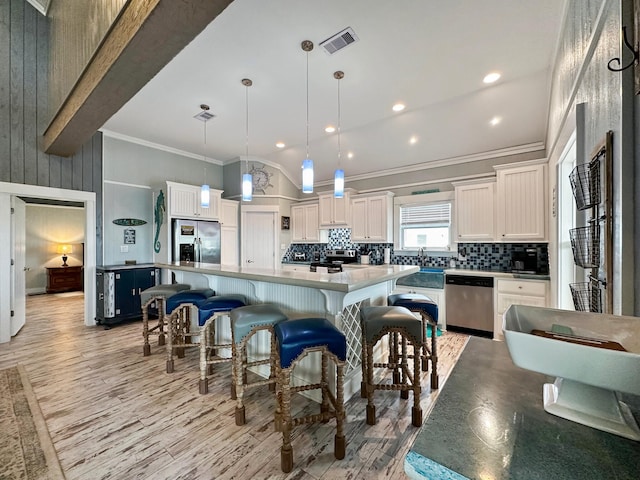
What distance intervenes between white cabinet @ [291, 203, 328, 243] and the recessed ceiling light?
363cm

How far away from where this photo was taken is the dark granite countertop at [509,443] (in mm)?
507

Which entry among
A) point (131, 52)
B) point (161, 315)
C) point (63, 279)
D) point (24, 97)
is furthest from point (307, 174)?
point (63, 279)

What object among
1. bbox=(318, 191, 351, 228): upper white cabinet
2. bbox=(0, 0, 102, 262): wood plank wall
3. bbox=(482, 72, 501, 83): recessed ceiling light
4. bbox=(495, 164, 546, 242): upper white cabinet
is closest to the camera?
bbox=(482, 72, 501, 83): recessed ceiling light

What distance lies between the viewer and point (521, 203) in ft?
12.1

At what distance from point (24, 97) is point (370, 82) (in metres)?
4.76

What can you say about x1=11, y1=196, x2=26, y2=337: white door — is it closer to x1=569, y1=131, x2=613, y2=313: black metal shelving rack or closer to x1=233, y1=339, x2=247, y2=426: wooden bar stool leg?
x1=233, y1=339, x2=247, y2=426: wooden bar stool leg

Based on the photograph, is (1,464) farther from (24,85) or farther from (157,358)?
(24,85)

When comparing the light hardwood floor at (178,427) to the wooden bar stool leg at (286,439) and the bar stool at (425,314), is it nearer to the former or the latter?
the wooden bar stool leg at (286,439)

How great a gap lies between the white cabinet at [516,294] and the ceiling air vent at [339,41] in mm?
3414

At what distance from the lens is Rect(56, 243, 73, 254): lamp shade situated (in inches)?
296

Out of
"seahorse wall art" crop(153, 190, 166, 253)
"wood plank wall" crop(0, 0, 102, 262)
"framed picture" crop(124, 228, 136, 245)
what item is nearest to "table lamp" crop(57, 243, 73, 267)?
"framed picture" crop(124, 228, 136, 245)

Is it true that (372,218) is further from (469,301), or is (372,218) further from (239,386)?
(239,386)

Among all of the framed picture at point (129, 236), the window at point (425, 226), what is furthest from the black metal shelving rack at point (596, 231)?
the framed picture at point (129, 236)

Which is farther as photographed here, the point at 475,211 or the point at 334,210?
the point at 334,210
